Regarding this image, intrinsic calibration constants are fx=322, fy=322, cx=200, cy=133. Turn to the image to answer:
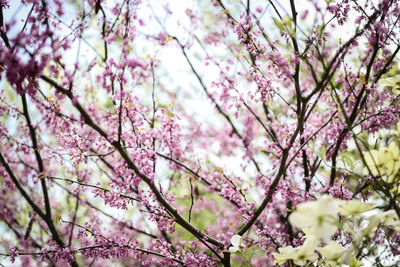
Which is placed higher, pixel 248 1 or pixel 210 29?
pixel 210 29

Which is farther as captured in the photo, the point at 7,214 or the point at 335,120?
the point at 7,214

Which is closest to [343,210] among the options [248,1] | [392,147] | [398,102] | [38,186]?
[392,147]

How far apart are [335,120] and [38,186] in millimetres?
3723

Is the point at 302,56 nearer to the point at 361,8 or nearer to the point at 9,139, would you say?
the point at 361,8

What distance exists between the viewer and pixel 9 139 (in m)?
3.14

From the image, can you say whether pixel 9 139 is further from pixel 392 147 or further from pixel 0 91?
pixel 392 147

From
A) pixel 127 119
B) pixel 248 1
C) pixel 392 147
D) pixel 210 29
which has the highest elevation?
pixel 210 29

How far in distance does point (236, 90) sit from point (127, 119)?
2.80ft

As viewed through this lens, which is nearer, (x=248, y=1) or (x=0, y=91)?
(x=248, y=1)

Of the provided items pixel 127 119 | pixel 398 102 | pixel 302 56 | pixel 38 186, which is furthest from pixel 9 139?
pixel 398 102

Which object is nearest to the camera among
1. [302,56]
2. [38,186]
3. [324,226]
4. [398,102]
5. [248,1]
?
[324,226]

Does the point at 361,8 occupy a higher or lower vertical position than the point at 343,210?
higher

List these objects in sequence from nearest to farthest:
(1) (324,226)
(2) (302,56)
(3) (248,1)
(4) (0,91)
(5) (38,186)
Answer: (1) (324,226)
(2) (302,56)
(3) (248,1)
(4) (0,91)
(5) (38,186)

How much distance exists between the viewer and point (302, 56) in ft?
6.00
